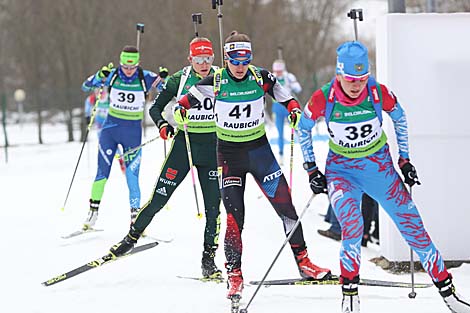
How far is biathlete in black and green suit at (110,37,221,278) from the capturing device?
577 cm

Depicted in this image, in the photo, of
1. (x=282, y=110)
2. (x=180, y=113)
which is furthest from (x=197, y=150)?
(x=282, y=110)

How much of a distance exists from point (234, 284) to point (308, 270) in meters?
0.63

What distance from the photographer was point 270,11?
36.9 meters

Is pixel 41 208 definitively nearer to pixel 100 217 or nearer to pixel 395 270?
pixel 100 217

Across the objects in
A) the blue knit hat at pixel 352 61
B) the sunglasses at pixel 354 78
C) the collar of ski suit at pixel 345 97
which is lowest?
the collar of ski suit at pixel 345 97

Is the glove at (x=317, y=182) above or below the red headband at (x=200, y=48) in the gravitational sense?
below

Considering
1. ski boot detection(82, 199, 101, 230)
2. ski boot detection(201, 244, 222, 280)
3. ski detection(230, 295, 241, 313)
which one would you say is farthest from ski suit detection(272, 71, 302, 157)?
ski detection(230, 295, 241, 313)

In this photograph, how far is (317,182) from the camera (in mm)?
4445

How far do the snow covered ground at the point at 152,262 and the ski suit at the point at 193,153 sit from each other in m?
0.65

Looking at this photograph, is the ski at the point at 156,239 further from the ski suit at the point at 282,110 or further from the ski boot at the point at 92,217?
the ski suit at the point at 282,110

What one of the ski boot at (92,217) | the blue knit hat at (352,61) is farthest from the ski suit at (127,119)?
the blue knit hat at (352,61)

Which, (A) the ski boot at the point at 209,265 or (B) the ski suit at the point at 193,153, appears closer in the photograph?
(B) the ski suit at the point at 193,153

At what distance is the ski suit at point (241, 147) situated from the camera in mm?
5016

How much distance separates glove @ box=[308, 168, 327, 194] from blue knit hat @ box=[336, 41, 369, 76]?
2.26 feet
